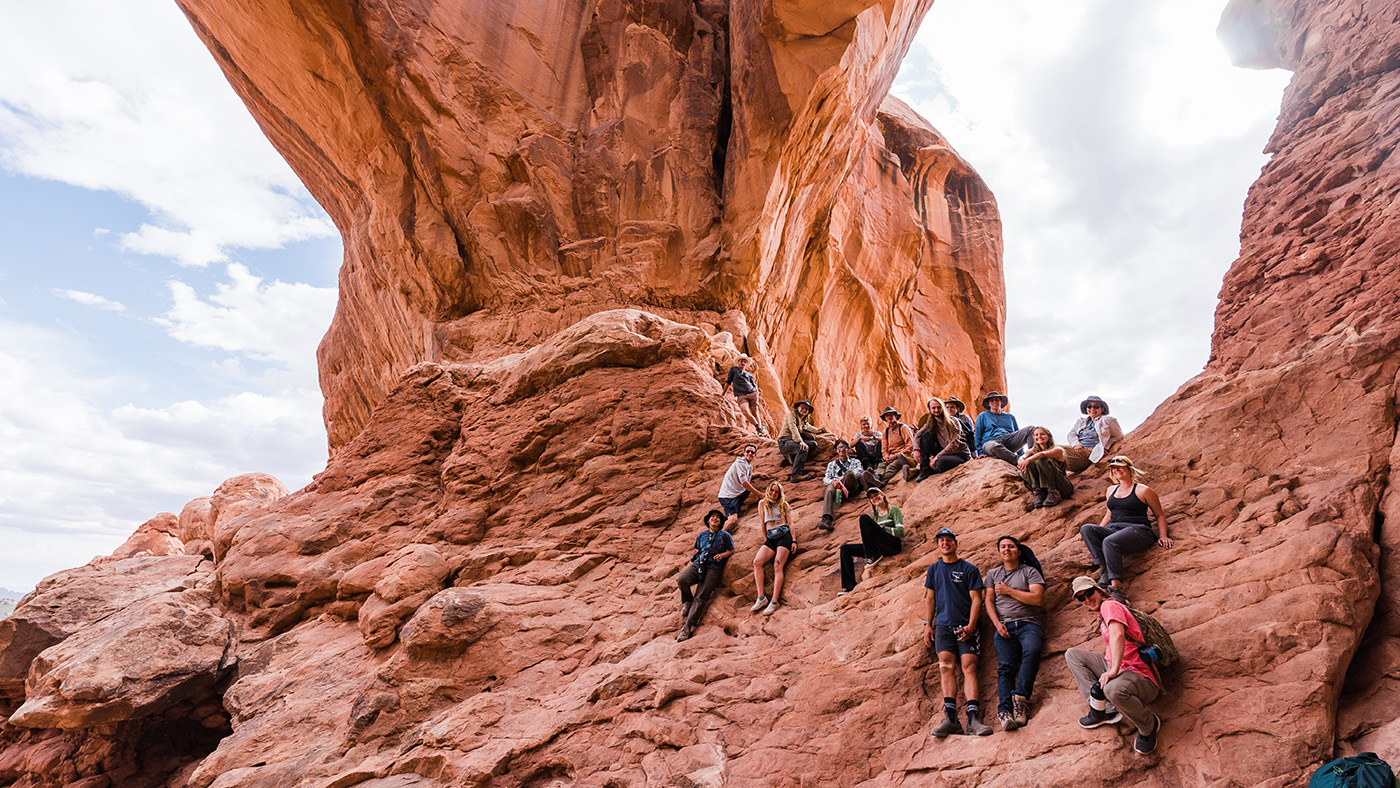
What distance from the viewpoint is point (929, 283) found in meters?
33.4

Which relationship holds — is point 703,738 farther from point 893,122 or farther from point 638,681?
point 893,122

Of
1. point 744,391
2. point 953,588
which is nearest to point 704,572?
point 953,588

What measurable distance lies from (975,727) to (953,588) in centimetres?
136

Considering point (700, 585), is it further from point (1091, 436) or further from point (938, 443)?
point (1091, 436)

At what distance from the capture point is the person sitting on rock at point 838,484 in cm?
1040

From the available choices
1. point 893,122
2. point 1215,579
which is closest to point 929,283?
point 893,122

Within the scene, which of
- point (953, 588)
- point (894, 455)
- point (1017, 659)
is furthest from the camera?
point (894, 455)

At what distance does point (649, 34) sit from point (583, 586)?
1657cm

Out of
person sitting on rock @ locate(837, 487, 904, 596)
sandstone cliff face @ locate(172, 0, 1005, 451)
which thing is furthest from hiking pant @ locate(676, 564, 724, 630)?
sandstone cliff face @ locate(172, 0, 1005, 451)

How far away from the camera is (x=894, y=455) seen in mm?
11734

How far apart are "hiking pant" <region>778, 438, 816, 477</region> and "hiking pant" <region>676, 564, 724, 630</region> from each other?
2801 mm

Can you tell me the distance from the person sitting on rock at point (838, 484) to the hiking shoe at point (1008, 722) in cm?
433

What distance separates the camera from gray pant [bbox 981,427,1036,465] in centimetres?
1014


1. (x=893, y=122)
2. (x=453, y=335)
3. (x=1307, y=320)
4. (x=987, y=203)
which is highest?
(x=893, y=122)
